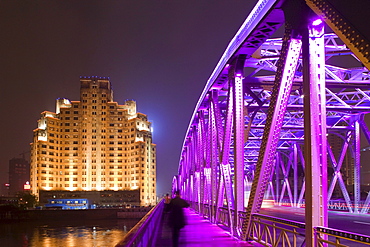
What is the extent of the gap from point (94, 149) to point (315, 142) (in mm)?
147487

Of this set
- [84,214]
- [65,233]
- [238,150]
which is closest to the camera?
[238,150]

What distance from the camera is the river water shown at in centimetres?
7562

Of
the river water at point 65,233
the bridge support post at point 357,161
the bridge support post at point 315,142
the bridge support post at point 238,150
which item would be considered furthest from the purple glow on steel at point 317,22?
the river water at point 65,233

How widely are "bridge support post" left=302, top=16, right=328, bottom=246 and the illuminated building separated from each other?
135 meters

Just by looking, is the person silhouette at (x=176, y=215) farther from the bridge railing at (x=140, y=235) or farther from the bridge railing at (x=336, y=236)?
the bridge railing at (x=336, y=236)

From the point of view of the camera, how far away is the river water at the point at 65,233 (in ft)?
248

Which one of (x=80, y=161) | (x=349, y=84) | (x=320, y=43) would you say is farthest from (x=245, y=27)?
(x=80, y=161)

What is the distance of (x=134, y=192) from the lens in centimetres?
13912

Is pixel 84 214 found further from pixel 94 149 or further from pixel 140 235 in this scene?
pixel 140 235

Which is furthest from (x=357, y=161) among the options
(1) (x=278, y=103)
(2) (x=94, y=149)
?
(2) (x=94, y=149)

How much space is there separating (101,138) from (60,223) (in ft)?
169

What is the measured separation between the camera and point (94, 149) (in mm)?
150500

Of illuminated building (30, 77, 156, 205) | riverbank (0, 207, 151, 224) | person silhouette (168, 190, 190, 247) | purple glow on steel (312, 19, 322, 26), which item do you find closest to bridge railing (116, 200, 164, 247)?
person silhouette (168, 190, 190, 247)

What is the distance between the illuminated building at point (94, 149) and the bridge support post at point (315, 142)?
443 feet
